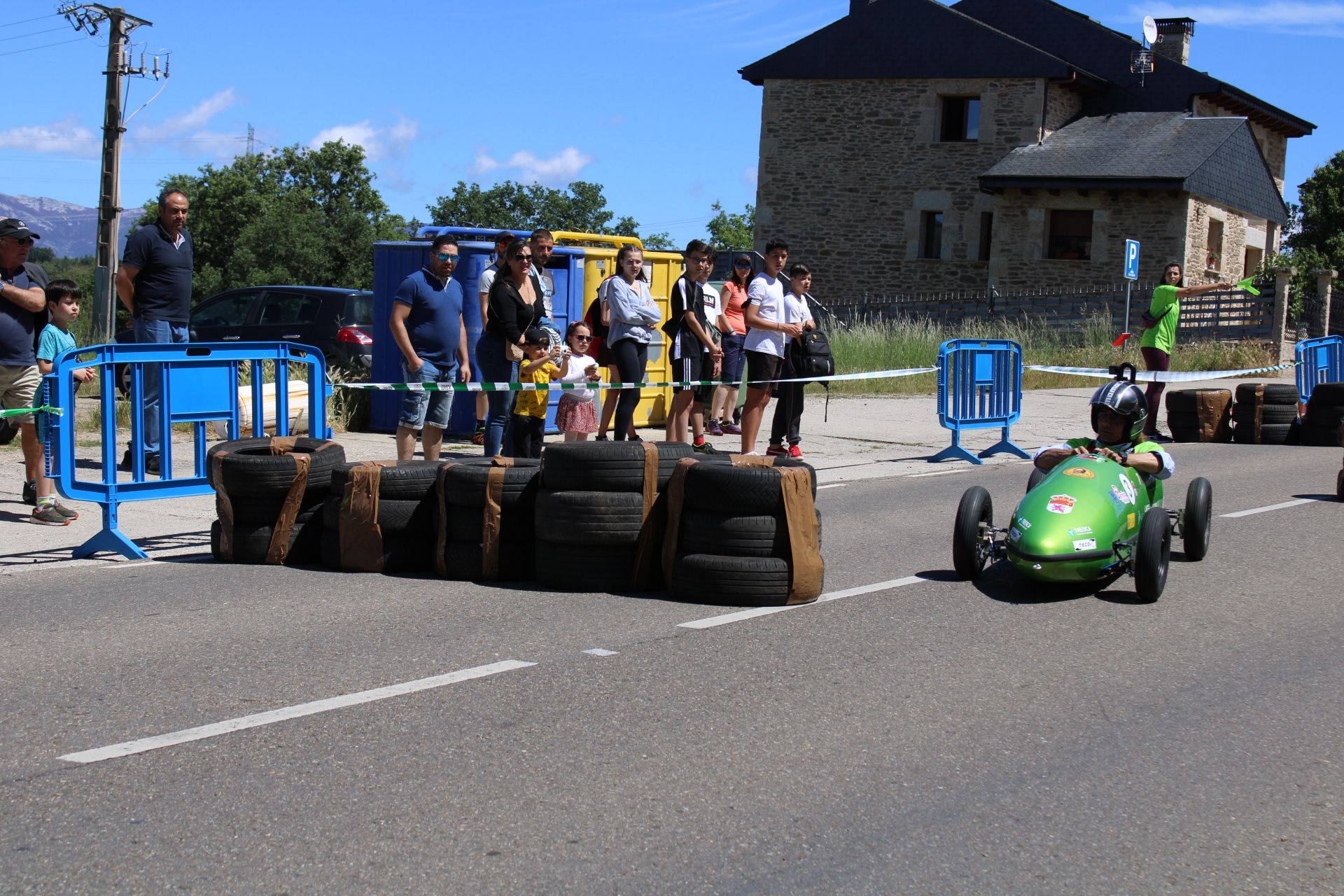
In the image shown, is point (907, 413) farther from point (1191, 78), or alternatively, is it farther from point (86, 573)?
point (1191, 78)

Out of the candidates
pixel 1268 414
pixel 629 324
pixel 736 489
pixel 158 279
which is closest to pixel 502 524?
pixel 736 489

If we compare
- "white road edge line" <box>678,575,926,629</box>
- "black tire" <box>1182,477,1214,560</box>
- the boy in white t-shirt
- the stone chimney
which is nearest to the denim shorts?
the boy in white t-shirt

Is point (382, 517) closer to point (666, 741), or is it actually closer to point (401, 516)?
point (401, 516)

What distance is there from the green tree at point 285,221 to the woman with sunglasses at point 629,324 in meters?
54.2

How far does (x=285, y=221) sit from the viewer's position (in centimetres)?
→ 6669

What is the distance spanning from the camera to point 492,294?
11.0 metres

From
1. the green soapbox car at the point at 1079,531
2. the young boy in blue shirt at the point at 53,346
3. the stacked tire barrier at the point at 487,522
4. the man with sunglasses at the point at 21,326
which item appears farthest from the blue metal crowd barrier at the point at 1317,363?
the man with sunglasses at the point at 21,326

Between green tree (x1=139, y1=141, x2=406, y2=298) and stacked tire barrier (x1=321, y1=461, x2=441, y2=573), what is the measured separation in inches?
2290

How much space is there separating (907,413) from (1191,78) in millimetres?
25439

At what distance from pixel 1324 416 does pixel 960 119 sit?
26095 mm

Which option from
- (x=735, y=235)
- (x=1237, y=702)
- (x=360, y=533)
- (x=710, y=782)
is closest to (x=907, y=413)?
(x=360, y=533)

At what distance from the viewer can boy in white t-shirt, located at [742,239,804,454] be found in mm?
12695

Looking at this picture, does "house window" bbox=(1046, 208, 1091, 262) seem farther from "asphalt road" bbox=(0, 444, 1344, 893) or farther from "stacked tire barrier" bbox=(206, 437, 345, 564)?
"stacked tire barrier" bbox=(206, 437, 345, 564)

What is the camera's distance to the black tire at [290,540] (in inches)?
326
